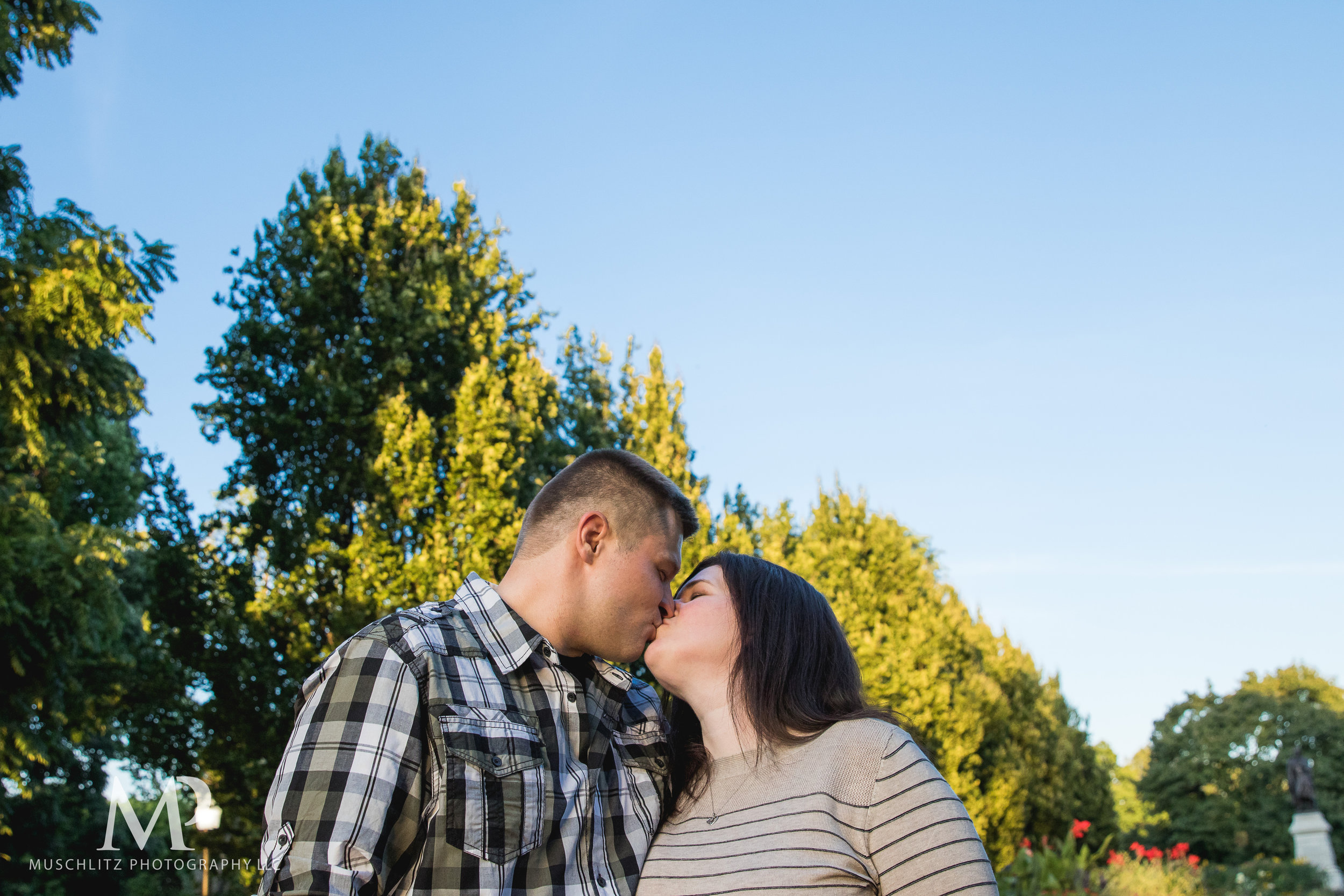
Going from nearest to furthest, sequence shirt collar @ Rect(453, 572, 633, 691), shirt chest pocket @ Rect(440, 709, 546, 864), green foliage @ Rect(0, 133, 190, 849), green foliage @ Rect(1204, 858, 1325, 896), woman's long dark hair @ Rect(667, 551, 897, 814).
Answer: shirt chest pocket @ Rect(440, 709, 546, 864) → shirt collar @ Rect(453, 572, 633, 691) → woman's long dark hair @ Rect(667, 551, 897, 814) → green foliage @ Rect(0, 133, 190, 849) → green foliage @ Rect(1204, 858, 1325, 896)

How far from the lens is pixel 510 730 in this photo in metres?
2.48

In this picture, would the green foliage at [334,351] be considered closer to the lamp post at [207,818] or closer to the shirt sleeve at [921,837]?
the lamp post at [207,818]

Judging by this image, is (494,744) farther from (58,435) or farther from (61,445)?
(61,445)

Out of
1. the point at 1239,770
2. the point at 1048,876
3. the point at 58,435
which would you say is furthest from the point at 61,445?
the point at 1239,770

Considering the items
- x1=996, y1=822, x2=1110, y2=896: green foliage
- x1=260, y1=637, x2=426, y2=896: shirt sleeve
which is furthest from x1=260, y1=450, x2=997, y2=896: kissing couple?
x1=996, y1=822, x2=1110, y2=896: green foliage

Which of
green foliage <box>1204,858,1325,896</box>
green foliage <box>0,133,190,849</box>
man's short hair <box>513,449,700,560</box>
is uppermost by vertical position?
green foliage <box>0,133,190,849</box>

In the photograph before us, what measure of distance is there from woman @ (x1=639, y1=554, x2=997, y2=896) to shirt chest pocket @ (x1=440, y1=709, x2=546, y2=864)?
0.60 m

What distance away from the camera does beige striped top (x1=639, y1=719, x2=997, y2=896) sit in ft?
7.94

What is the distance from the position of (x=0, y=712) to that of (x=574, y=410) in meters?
8.75

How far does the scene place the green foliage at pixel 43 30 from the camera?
860cm

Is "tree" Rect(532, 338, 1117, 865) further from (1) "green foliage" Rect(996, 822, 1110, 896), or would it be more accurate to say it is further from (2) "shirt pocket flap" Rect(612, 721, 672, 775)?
(2) "shirt pocket flap" Rect(612, 721, 672, 775)

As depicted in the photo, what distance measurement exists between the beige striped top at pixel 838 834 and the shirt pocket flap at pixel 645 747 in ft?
Answer: 0.95

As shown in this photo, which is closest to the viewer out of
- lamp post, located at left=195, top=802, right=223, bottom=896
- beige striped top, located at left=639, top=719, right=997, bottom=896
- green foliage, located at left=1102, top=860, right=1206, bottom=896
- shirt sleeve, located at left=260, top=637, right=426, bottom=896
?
shirt sleeve, located at left=260, top=637, right=426, bottom=896

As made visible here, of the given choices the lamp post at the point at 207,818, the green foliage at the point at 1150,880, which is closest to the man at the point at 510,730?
the lamp post at the point at 207,818
